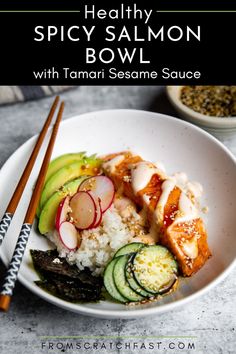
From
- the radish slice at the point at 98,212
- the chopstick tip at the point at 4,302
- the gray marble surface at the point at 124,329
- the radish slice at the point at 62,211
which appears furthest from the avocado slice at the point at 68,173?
the chopstick tip at the point at 4,302

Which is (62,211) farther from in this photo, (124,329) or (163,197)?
(124,329)

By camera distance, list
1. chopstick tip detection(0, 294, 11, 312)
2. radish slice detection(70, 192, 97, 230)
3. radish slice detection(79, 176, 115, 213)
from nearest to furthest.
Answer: chopstick tip detection(0, 294, 11, 312) → radish slice detection(70, 192, 97, 230) → radish slice detection(79, 176, 115, 213)

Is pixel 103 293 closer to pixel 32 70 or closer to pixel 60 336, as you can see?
pixel 60 336

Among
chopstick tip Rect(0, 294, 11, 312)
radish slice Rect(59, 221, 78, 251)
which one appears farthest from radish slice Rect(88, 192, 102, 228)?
chopstick tip Rect(0, 294, 11, 312)

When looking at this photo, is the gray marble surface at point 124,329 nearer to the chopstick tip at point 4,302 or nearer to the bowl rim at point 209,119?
the chopstick tip at point 4,302

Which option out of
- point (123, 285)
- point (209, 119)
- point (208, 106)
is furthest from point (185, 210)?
point (208, 106)

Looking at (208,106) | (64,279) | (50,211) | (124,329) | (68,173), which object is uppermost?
(208,106)

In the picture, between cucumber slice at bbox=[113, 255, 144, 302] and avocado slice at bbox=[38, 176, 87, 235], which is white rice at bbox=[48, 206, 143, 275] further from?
cucumber slice at bbox=[113, 255, 144, 302]
